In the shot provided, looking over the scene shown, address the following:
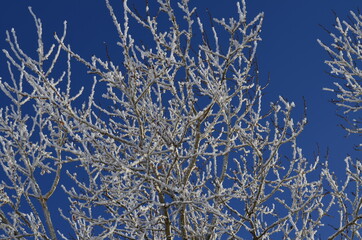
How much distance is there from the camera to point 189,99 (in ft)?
16.1

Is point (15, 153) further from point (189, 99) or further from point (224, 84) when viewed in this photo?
point (224, 84)

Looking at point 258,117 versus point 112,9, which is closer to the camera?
point 112,9

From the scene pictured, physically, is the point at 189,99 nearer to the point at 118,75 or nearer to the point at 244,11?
the point at 118,75

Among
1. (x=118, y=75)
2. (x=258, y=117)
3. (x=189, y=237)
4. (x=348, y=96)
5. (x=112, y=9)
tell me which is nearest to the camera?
(x=112, y=9)

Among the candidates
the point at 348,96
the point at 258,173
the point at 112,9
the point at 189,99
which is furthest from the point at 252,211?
the point at 348,96

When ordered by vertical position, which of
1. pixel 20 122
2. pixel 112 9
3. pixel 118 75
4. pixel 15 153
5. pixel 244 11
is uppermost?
pixel 244 11

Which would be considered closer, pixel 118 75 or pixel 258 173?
pixel 118 75

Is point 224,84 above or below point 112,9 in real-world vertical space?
above

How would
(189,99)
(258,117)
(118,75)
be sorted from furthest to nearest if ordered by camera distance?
1. (258,117)
2. (189,99)
3. (118,75)

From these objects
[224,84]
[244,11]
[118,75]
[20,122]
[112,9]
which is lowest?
[20,122]

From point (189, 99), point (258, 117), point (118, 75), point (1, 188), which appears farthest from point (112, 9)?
point (1, 188)

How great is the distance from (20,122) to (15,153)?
47 centimetres

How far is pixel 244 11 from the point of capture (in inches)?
193

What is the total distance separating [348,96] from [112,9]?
4882 mm
